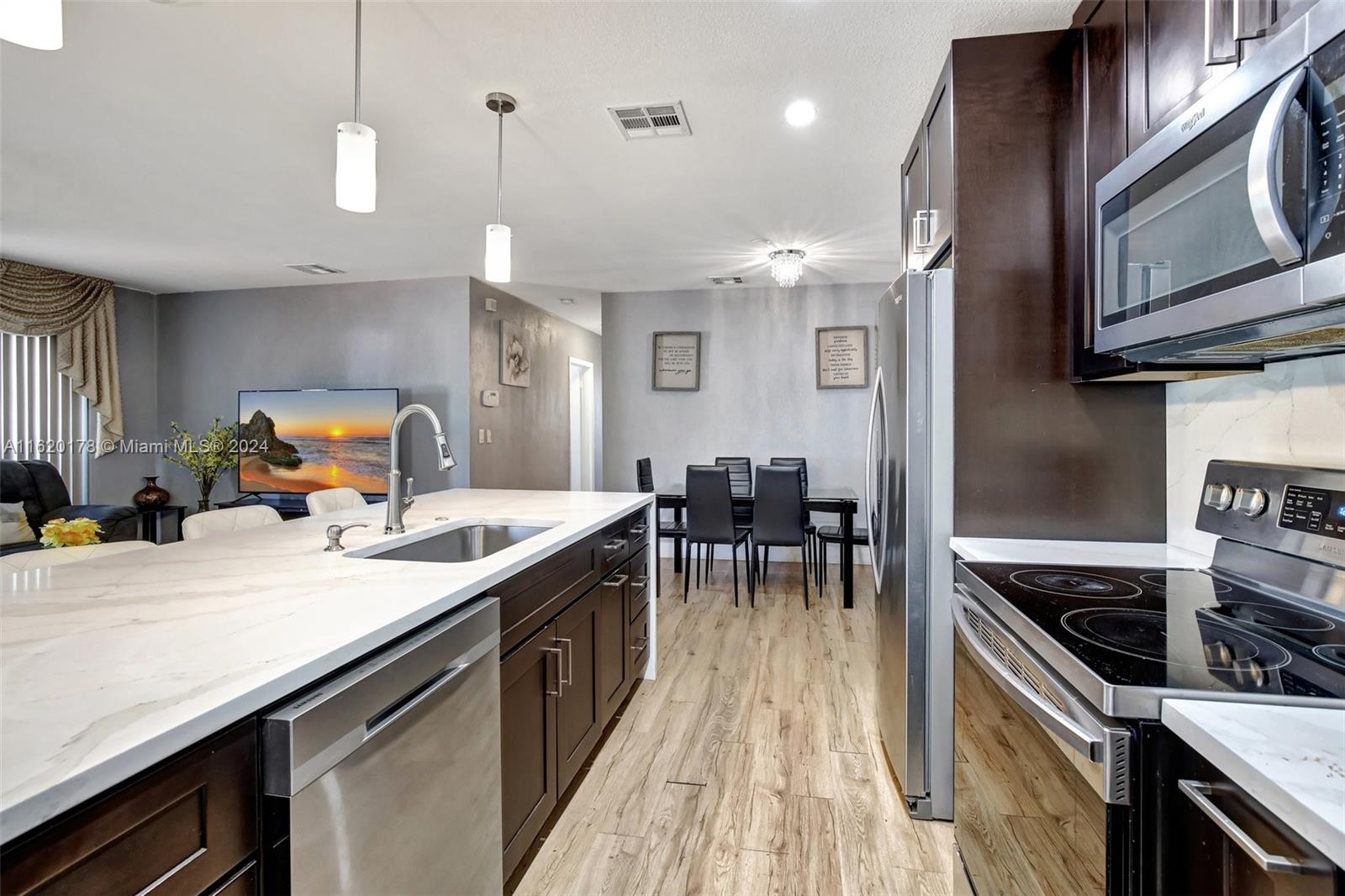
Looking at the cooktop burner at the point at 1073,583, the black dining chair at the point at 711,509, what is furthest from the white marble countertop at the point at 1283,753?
the black dining chair at the point at 711,509

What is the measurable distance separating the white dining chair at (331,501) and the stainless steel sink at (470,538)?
2.07 feet

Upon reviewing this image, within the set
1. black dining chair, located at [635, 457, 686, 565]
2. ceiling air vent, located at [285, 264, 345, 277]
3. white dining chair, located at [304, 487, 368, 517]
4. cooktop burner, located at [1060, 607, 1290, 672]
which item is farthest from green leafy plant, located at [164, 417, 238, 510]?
cooktop burner, located at [1060, 607, 1290, 672]

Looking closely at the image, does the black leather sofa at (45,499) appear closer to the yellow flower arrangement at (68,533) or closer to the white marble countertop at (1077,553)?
the yellow flower arrangement at (68,533)

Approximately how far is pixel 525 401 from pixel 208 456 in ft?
8.72

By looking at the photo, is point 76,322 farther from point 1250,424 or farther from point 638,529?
point 1250,424

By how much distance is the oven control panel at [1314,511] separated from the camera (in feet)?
3.74

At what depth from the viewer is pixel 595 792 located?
6.68 ft

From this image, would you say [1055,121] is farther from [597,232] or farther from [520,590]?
[597,232]

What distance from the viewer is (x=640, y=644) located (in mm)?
2783

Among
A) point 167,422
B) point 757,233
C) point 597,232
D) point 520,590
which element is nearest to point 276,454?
point 167,422

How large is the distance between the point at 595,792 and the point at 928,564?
1285 mm

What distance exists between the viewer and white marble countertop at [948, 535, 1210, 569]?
1578mm

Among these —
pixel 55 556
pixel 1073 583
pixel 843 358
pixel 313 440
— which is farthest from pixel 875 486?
pixel 313 440

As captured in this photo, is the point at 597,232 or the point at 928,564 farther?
the point at 597,232
